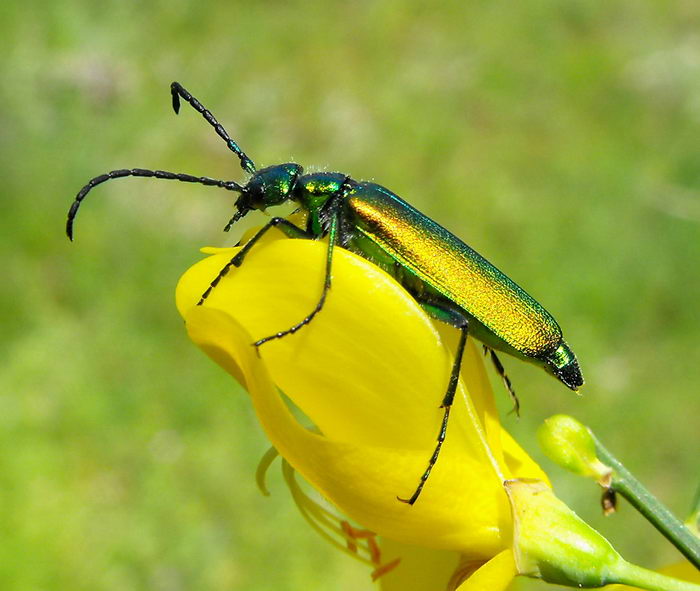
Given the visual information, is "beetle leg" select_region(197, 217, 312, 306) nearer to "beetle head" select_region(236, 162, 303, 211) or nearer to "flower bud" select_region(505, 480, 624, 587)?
"beetle head" select_region(236, 162, 303, 211)

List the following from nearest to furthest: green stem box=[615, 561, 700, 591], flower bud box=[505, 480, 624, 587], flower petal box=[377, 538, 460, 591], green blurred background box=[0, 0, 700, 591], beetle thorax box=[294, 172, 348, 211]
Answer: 1. green stem box=[615, 561, 700, 591]
2. flower bud box=[505, 480, 624, 587]
3. flower petal box=[377, 538, 460, 591]
4. beetle thorax box=[294, 172, 348, 211]
5. green blurred background box=[0, 0, 700, 591]

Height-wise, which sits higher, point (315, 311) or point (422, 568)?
point (315, 311)

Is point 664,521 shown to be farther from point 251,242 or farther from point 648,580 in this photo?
point 251,242

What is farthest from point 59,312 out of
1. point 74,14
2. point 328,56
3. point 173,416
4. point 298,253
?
point 298,253

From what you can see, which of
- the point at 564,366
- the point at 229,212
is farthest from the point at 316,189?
the point at 229,212

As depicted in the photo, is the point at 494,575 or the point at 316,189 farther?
the point at 316,189

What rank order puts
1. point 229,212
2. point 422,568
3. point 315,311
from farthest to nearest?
point 229,212 < point 422,568 < point 315,311

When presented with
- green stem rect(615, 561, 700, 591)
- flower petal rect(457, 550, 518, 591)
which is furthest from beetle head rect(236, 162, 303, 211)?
green stem rect(615, 561, 700, 591)
